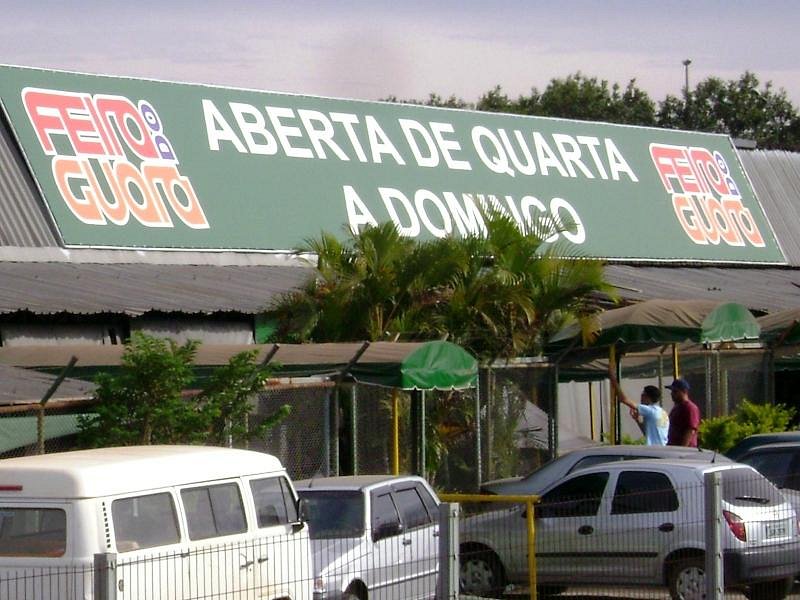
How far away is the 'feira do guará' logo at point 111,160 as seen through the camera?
22422mm

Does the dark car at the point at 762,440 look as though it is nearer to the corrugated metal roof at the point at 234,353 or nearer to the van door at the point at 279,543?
the corrugated metal roof at the point at 234,353

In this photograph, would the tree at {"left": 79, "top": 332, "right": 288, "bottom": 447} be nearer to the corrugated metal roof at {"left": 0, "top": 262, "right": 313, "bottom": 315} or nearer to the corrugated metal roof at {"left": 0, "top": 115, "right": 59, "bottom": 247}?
the corrugated metal roof at {"left": 0, "top": 262, "right": 313, "bottom": 315}

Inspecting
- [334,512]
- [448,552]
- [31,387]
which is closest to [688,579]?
[334,512]

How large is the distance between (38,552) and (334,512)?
13.2ft

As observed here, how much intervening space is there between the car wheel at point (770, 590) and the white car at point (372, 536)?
8.69 ft

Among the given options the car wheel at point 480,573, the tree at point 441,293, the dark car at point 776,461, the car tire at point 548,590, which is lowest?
the car tire at point 548,590

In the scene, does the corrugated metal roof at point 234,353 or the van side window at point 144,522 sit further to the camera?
the corrugated metal roof at point 234,353

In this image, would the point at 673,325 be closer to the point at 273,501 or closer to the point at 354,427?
the point at 354,427

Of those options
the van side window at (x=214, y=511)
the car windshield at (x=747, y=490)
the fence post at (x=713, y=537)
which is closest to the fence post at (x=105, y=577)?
the van side window at (x=214, y=511)

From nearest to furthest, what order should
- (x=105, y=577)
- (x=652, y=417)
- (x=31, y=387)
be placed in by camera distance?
1. (x=105, y=577)
2. (x=31, y=387)
3. (x=652, y=417)

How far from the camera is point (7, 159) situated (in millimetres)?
22141

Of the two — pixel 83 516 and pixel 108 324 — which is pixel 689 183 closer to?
pixel 108 324

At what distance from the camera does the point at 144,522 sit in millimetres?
9328

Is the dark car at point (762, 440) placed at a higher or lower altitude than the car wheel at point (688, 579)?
higher
